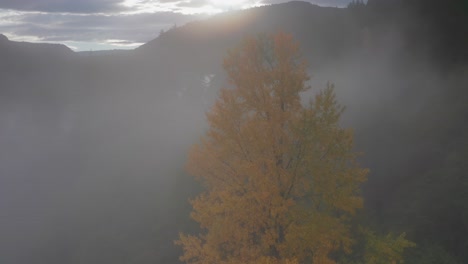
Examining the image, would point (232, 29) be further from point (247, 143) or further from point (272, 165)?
point (272, 165)

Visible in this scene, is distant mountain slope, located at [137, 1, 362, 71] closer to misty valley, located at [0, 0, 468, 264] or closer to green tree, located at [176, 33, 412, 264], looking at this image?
misty valley, located at [0, 0, 468, 264]

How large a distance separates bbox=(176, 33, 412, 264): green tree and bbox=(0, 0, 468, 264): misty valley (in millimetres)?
52

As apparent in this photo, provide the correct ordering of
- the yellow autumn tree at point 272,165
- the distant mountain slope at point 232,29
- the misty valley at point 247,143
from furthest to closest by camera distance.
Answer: the distant mountain slope at point 232,29
the misty valley at point 247,143
the yellow autumn tree at point 272,165

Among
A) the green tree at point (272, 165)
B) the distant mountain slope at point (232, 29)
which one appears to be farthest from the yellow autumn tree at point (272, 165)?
the distant mountain slope at point (232, 29)

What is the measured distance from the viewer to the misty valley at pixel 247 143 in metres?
11.4

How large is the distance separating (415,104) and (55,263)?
31411 mm

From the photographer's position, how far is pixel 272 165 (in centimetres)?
1092

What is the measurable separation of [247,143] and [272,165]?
821 millimetres

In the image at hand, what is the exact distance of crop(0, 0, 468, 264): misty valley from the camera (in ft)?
37.4

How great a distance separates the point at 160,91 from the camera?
9219 cm

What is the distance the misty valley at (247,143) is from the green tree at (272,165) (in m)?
0.05

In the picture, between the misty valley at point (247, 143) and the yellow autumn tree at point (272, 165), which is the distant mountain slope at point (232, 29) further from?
the yellow autumn tree at point (272, 165)

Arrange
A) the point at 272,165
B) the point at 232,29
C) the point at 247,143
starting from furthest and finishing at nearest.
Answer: the point at 232,29
the point at 247,143
the point at 272,165

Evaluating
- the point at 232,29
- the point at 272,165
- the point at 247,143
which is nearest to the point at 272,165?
the point at 272,165
